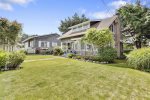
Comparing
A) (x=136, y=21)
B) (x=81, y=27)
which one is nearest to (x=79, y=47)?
(x=81, y=27)

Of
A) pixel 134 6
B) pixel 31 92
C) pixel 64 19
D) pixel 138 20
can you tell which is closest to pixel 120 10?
pixel 134 6

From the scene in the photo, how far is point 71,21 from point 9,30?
30779mm

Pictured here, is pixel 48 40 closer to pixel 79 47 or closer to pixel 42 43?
pixel 42 43

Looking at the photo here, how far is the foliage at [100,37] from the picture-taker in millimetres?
22766

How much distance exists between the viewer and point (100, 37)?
74.7 feet

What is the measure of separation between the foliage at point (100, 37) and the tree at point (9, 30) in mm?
15848

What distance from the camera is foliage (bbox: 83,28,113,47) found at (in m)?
22.8

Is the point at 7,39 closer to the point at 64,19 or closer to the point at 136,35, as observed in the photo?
the point at 136,35

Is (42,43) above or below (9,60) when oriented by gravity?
above

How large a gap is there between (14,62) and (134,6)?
58.2 feet

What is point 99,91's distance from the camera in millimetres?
9203

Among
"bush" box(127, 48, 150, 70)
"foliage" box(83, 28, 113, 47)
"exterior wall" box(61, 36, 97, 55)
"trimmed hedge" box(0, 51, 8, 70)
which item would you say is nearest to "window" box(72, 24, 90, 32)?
"exterior wall" box(61, 36, 97, 55)

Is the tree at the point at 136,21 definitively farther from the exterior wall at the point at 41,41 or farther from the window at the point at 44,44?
the window at the point at 44,44

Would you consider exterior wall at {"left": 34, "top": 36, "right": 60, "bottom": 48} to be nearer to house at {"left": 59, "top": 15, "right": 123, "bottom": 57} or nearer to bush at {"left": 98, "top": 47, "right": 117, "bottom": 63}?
house at {"left": 59, "top": 15, "right": 123, "bottom": 57}
